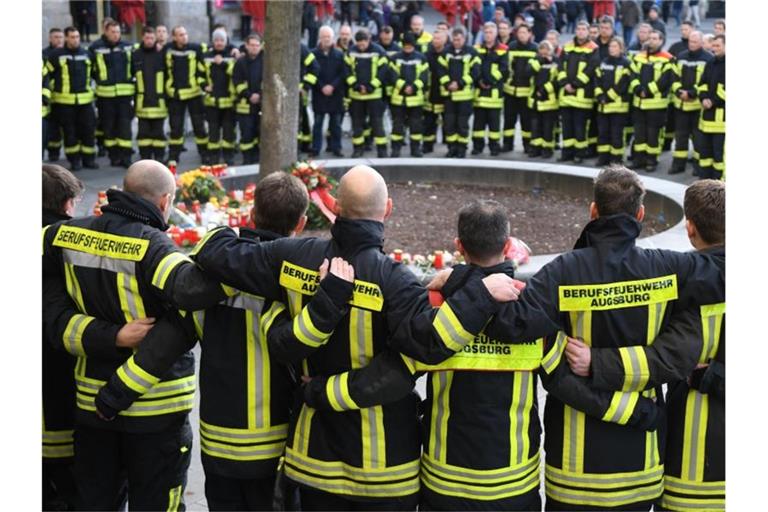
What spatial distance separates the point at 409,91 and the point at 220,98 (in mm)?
2543

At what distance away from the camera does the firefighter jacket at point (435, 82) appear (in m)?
15.5

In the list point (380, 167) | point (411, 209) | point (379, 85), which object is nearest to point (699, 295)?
point (411, 209)

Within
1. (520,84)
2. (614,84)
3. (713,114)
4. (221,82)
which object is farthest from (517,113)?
(221,82)

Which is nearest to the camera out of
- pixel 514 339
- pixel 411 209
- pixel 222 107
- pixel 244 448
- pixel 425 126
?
pixel 514 339

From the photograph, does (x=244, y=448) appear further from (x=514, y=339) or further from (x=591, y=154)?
(x=591, y=154)

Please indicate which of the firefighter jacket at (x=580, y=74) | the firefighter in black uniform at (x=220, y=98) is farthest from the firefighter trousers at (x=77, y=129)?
the firefighter jacket at (x=580, y=74)

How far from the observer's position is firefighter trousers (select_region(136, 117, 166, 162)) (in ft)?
49.8

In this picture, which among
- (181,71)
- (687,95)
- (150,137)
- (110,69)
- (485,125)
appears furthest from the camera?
(485,125)

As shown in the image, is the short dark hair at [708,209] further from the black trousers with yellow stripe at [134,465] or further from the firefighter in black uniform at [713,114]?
the firefighter in black uniform at [713,114]

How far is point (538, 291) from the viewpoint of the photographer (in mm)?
3979

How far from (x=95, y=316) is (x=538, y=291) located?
1.78 metres

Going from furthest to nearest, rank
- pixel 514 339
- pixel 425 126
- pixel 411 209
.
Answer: pixel 425 126, pixel 411 209, pixel 514 339

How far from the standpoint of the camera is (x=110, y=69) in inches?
583

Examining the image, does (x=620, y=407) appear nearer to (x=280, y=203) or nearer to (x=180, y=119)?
(x=280, y=203)
